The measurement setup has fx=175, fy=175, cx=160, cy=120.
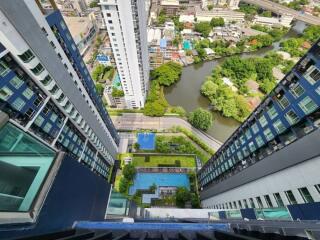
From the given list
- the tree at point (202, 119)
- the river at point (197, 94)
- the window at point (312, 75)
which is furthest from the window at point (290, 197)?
the river at point (197, 94)

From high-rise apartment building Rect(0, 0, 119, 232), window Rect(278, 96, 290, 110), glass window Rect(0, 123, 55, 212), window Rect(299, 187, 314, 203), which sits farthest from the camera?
window Rect(278, 96, 290, 110)

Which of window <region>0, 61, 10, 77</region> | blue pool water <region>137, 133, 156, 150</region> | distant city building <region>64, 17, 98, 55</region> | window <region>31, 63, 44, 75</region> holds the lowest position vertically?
window <region>0, 61, 10, 77</region>

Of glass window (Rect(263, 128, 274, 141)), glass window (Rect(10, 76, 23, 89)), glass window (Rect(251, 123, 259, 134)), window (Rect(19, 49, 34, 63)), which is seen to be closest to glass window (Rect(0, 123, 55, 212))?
glass window (Rect(10, 76, 23, 89))

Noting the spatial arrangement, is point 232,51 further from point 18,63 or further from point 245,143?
point 18,63

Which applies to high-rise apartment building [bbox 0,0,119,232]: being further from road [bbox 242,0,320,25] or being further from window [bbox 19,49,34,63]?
road [bbox 242,0,320,25]

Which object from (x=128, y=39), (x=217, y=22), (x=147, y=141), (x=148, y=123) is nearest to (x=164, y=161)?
(x=147, y=141)

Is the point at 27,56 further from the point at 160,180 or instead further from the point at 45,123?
the point at 160,180
